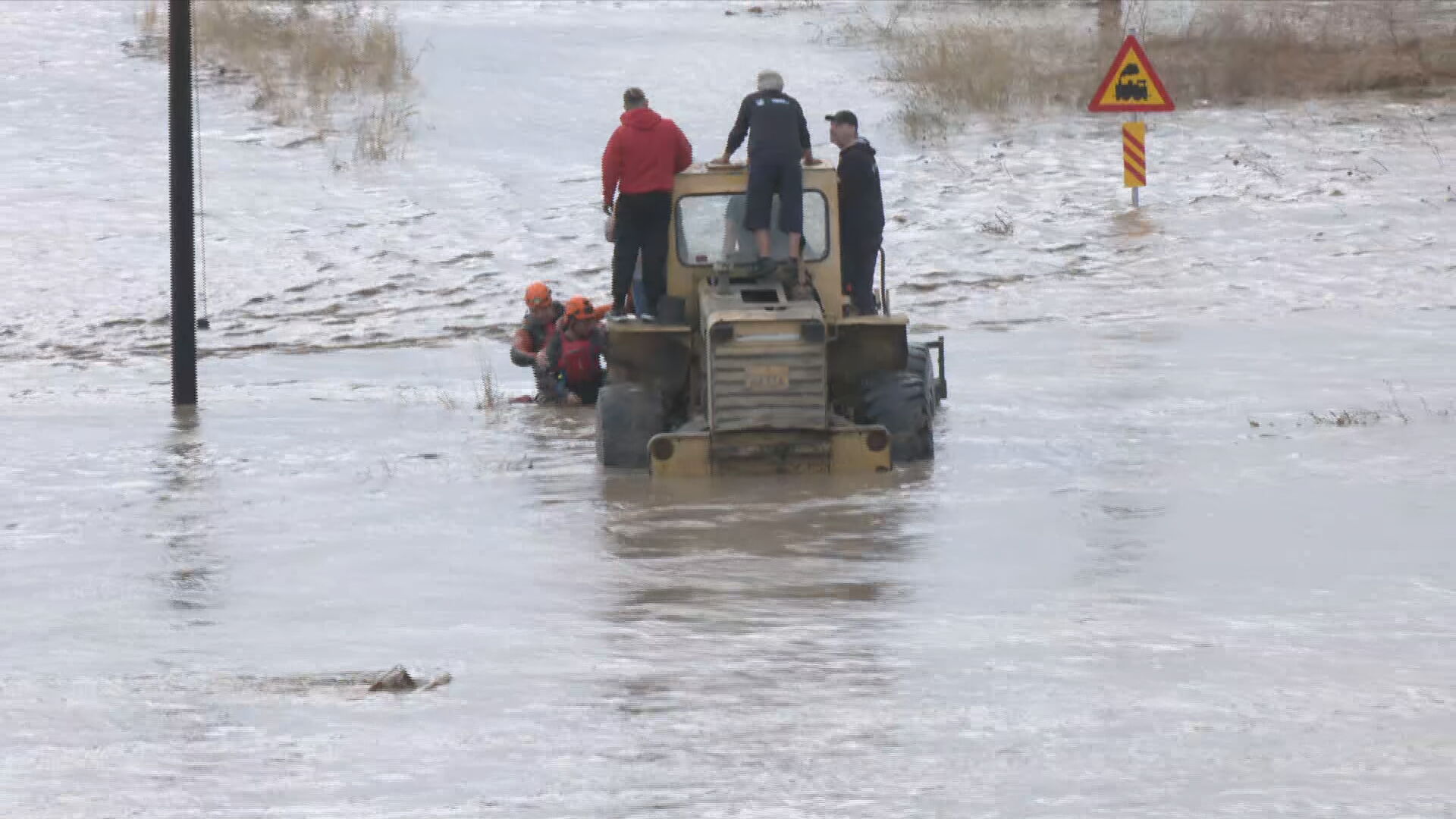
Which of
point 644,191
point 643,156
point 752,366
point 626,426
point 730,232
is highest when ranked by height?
point 643,156

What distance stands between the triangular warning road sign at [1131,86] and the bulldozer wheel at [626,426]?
1265cm

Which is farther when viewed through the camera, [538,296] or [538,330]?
[538,330]

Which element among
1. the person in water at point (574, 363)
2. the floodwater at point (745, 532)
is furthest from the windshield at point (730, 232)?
the person in water at point (574, 363)

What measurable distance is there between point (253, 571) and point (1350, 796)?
18.2 feet

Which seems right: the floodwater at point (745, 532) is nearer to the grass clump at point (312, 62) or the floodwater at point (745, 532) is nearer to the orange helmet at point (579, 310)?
the orange helmet at point (579, 310)

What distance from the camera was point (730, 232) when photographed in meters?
13.9

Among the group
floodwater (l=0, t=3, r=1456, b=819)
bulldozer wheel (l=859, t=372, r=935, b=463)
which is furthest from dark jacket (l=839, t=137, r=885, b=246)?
bulldozer wheel (l=859, t=372, r=935, b=463)

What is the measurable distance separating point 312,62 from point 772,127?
19.3 metres

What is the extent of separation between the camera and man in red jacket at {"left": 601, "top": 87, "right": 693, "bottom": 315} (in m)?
13.9

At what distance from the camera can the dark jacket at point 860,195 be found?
1476 centimetres

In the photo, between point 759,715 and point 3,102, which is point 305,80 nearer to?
point 3,102

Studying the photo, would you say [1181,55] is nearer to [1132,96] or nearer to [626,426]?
[1132,96]

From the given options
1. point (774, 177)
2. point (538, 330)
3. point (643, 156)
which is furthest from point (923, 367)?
point (538, 330)

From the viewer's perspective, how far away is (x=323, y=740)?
24.4ft
